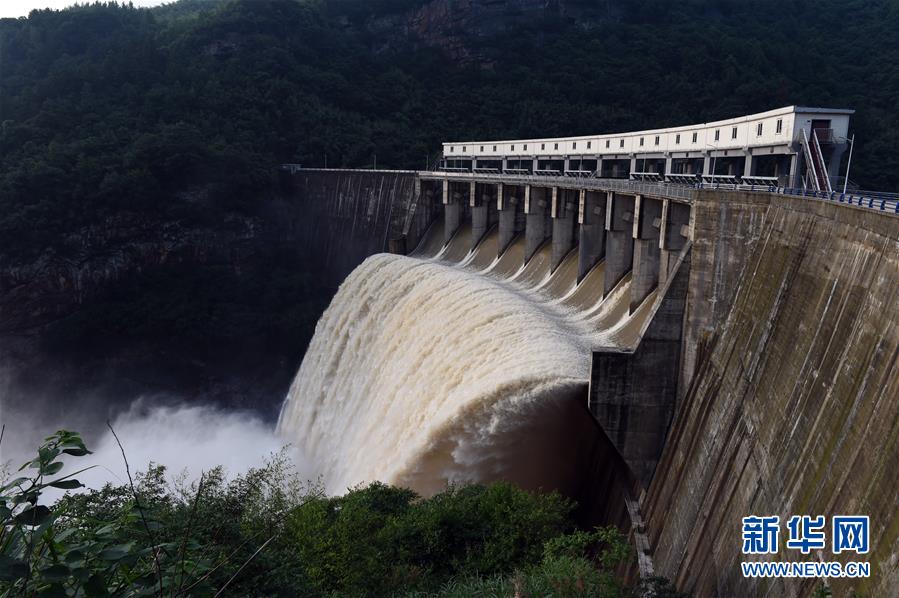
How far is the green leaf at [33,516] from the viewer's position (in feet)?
13.7

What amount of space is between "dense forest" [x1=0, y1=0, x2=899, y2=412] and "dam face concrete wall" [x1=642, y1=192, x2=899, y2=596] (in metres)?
39.9

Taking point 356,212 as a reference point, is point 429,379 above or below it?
below

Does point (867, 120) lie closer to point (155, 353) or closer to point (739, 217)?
point (739, 217)

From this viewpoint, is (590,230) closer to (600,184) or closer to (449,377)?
(600,184)

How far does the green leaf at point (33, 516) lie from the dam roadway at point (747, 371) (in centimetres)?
891

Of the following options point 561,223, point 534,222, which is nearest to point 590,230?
point 561,223

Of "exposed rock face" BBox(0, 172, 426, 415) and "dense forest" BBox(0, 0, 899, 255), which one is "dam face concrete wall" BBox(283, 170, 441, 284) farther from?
"dense forest" BBox(0, 0, 899, 255)

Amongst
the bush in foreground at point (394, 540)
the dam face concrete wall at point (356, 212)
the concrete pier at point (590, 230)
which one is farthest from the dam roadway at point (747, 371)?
the dam face concrete wall at point (356, 212)

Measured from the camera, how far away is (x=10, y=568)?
400cm

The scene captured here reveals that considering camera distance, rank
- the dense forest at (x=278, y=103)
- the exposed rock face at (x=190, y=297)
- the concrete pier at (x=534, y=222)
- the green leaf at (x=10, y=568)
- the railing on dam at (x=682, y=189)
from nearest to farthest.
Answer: the green leaf at (x=10, y=568) → the railing on dam at (x=682, y=189) → the concrete pier at (x=534, y=222) → the exposed rock face at (x=190, y=297) → the dense forest at (x=278, y=103)

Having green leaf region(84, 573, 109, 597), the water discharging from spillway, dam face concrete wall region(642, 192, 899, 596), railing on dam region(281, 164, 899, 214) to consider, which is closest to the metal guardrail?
railing on dam region(281, 164, 899, 214)

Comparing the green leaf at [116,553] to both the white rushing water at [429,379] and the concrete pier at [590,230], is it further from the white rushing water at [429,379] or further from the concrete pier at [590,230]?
the concrete pier at [590,230]

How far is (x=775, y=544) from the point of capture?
1145cm

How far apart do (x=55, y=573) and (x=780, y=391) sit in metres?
12.2
